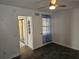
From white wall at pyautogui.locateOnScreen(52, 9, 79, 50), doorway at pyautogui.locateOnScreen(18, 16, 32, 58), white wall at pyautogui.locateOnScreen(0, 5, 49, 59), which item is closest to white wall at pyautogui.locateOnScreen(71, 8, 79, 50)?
white wall at pyautogui.locateOnScreen(52, 9, 79, 50)

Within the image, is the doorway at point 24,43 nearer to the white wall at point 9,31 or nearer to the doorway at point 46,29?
the white wall at point 9,31

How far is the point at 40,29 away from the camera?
16.5 feet

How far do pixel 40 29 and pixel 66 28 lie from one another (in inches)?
66.5

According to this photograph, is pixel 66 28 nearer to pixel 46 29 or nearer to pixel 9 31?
pixel 46 29

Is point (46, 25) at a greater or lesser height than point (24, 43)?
greater

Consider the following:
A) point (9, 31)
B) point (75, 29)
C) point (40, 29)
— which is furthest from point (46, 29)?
point (9, 31)

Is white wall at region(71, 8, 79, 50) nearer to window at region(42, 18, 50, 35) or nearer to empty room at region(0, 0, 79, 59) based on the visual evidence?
empty room at region(0, 0, 79, 59)

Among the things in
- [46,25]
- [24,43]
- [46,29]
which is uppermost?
[46,25]

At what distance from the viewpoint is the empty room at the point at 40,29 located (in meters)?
3.21

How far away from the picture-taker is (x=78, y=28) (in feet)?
14.2

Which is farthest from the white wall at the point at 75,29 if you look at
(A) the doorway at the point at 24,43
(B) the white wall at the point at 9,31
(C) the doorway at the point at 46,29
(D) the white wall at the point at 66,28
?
(B) the white wall at the point at 9,31

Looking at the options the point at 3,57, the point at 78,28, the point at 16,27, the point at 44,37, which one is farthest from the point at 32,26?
the point at 78,28

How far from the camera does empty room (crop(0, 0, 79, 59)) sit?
127 inches

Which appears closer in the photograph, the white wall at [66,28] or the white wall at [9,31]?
the white wall at [9,31]
